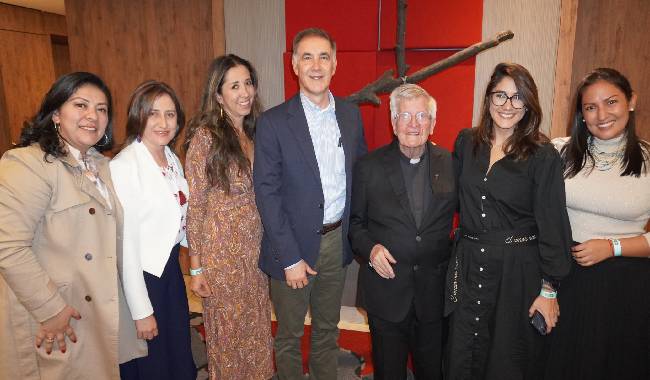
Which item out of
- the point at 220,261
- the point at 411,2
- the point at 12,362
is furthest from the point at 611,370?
the point at 411,2

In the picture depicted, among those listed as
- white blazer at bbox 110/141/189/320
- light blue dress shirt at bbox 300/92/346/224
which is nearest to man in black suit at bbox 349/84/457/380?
light blue dress shirt at bbox 300/92/346/224

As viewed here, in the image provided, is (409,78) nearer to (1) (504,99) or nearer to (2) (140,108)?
(1) (504,99)

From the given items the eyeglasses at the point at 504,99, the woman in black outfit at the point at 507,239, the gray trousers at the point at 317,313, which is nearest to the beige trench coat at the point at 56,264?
the gray trousers at the point at 317,313

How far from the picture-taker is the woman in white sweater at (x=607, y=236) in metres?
1.84

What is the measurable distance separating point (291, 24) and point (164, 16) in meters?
1.37

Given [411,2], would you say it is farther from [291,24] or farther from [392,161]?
[392,161]

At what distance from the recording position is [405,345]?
1.96 metres

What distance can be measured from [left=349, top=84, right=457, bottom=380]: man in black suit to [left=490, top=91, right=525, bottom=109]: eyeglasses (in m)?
0.26

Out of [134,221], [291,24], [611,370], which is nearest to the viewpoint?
[134,221]

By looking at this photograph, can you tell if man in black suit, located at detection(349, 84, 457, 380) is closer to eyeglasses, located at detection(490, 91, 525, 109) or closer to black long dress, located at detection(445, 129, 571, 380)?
black long dress, located at detection(445, 129, 571, 380)

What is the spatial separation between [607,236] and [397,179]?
1.00 meters

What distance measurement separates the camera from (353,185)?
2.00 metres

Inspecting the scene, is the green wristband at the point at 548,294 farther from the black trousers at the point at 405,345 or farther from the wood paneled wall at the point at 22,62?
the wood paneled wall at the point at 22,62

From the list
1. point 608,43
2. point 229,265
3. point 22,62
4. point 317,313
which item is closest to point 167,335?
point 229,265
